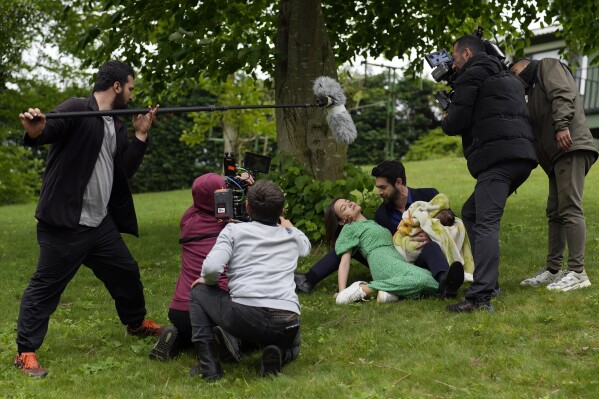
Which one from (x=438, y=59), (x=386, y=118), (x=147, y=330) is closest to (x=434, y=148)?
(x=386, y=118)

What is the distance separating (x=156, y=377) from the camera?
185 inches

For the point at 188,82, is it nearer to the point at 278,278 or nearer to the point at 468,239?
the point at 468,239

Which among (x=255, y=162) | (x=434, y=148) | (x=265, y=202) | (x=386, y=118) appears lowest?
(x=434, y=148)

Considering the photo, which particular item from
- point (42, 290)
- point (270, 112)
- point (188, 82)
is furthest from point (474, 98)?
point (270, 112)

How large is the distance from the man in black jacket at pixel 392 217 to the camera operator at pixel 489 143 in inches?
32.1

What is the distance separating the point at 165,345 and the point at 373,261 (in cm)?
212

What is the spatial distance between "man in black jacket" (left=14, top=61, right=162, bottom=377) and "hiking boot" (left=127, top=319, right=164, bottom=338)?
562 millimetres

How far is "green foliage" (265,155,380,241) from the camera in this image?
28.4ft

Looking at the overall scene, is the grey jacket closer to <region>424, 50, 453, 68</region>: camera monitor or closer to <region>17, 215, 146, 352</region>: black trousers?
<region>424, 50, 453, 68</region>: camera monitor

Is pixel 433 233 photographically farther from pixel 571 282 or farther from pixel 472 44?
pixel 472 44

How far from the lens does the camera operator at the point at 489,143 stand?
548cm

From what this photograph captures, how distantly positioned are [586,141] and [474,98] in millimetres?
1073

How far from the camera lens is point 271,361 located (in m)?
4.48


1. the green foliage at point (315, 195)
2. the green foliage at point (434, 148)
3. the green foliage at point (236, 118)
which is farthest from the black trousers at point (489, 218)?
the green foliage at point (434, 148)
